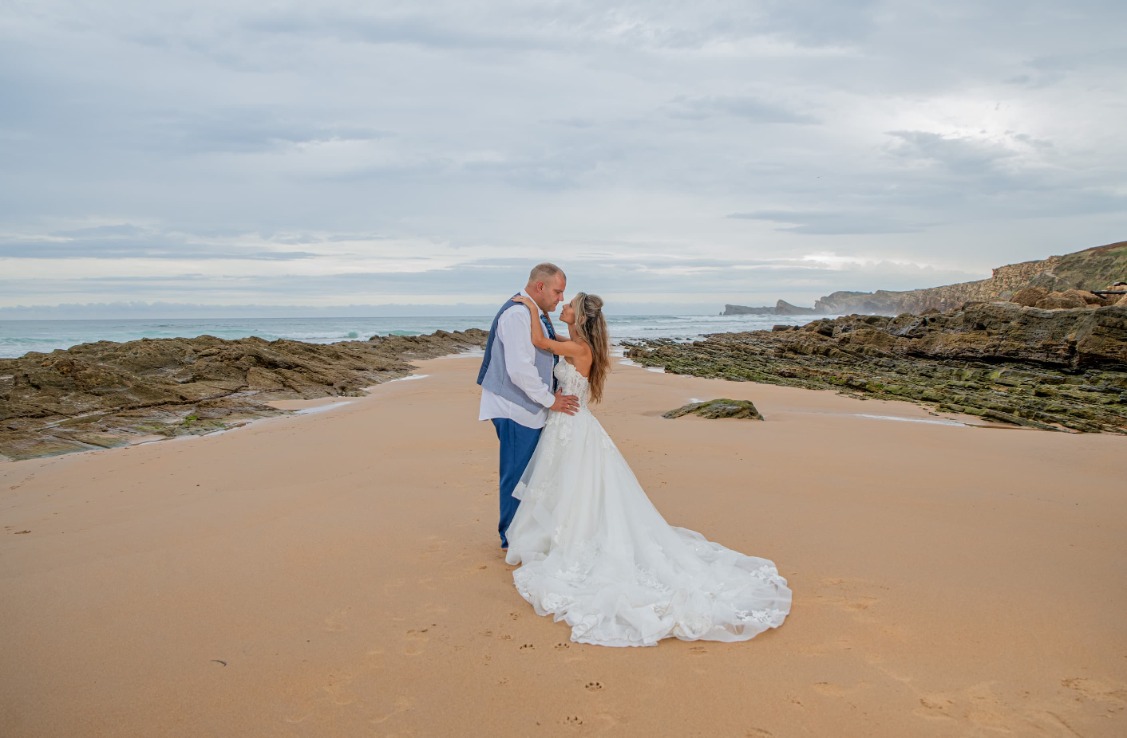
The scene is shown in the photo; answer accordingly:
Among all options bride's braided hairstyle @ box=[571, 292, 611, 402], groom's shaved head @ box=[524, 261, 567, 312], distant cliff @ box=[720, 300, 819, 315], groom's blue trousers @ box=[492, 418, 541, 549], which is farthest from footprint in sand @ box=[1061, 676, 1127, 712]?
distant cliff @ box=[720, 300, 819, 315]

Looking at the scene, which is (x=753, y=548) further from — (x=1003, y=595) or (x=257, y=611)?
(x=257, y=611)

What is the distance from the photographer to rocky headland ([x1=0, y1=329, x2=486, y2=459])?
9000mm

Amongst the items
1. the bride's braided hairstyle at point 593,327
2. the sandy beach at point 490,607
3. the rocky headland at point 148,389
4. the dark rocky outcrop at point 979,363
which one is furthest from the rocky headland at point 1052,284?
the bride's braided hairstyle at point 593,327

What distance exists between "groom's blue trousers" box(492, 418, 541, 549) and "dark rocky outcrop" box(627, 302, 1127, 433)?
9.43m

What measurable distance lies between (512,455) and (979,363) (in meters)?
22.4

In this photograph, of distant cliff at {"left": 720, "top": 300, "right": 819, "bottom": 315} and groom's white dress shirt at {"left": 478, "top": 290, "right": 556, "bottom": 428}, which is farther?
distant cliff at {"left": 720, "top": 300, "right": 819, "bottom": 315}

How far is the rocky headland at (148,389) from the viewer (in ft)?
29.5

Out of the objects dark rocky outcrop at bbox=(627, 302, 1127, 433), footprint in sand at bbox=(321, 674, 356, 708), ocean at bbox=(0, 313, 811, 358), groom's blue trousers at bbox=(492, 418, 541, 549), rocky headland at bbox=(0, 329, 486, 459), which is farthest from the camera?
ocean at bbox=(0, 313, 811, 358)

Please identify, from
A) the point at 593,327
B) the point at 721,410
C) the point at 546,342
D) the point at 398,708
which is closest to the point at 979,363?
the point at 721,410

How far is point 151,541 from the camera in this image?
15.5 feet

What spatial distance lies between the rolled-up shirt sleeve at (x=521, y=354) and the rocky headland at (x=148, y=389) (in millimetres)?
6857

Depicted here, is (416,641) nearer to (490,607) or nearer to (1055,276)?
(490,607)

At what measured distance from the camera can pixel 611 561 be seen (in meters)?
3.85

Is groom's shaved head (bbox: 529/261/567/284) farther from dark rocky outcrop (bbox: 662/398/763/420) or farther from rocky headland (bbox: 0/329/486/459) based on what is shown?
rocky headland (bbox: 0/329/486/459)
